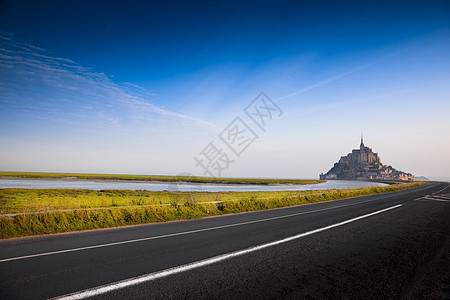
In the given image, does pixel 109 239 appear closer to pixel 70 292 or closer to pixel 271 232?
pixel 70 292

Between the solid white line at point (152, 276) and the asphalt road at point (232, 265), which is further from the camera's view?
the asphalt road at point (232, 265)

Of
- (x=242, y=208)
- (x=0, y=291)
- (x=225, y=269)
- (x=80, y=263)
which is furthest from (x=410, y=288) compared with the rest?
(x=242, y=208)

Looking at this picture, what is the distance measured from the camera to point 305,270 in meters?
4.47

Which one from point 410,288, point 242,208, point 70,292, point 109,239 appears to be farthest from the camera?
point 242,208

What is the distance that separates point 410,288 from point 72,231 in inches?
375

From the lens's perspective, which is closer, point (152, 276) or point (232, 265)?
point (152, 276)

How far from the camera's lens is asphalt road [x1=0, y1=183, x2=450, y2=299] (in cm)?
361

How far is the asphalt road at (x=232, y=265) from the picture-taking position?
361 cm

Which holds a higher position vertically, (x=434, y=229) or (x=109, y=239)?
(x=434, y=229)

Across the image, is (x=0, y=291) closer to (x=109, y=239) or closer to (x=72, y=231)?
(x=109, y=239)

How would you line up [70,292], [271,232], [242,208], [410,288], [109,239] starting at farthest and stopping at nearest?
[242,208] → [271,232] → [109,239] → [410,288] → [70,292]

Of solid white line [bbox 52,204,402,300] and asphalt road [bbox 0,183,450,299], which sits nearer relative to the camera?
solid white line [bbox 52,204,402,300]

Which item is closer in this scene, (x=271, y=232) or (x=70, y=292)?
(x=70, y=292)

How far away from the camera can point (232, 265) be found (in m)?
4.71
